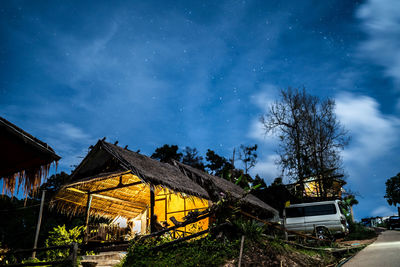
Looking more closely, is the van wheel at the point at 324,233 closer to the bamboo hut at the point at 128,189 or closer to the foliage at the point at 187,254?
the bamboo hut at the point at 128,189

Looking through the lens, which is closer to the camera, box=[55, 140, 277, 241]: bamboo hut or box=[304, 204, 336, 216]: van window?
box=[55, 140, 277, 241]: bamboo hut

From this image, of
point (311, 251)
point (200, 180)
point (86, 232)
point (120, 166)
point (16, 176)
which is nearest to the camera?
point (16, 176)

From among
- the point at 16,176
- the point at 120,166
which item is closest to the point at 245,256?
the point at 16,176

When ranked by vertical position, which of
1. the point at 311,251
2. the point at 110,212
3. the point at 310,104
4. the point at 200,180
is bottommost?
the point at 311,251

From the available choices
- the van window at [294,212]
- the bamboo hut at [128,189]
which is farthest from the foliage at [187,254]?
the van window at [294,212]

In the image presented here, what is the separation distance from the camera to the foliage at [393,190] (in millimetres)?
31766

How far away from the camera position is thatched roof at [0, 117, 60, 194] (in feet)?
14.3

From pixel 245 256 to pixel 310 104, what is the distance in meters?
20.4

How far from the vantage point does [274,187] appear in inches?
806

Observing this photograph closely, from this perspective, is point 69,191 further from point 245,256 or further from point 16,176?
point 245,256

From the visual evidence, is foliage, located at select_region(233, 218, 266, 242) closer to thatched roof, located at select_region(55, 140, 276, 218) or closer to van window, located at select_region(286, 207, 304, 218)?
thatched roof, located at select_region(55, 140, 276, 218)

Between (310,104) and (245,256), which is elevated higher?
(310,104)

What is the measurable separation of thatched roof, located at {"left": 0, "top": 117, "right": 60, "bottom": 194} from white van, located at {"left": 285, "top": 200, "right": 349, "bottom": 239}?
11599mm

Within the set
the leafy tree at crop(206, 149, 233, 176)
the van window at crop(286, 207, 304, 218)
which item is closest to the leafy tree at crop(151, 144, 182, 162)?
the leafy tree at crop(206, 149, 233, 176)
